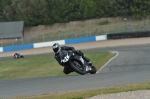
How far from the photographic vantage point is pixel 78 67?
14672 mm

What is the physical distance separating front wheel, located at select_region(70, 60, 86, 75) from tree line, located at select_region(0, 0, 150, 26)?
184 ft

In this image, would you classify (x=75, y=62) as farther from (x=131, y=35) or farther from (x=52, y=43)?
(x=52, y=43)

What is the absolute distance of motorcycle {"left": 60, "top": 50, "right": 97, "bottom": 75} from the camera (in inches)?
559

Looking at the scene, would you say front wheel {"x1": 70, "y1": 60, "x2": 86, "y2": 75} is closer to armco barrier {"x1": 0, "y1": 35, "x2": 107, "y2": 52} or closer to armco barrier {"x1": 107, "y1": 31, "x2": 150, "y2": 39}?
armco barrier {"x1": 107, "y1": 31, "x2": 150, "y2": 39}

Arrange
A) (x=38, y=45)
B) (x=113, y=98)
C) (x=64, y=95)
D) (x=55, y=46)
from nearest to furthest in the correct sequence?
(x=113, y=98)
(x=64, y=95)
(x=55, y=46)
(x=38, y=45)

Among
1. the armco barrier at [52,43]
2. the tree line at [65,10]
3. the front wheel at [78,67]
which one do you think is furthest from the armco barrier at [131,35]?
the front wheel at [78,67]

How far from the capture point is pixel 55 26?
74.5 meters

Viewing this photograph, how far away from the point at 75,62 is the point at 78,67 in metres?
0.27

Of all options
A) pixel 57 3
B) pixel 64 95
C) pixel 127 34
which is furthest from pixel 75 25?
pixel 64 95

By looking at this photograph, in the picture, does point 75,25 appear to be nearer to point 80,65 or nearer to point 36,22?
point 36,22

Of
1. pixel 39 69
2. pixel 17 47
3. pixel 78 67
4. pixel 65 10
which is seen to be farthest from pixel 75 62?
pixel 65 10

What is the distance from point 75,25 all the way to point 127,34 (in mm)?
30040

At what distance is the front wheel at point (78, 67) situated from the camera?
14.5 meters

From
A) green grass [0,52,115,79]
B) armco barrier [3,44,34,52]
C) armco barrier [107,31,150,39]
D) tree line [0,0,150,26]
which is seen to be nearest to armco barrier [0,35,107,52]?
armco barrier [3,44,34,52]
